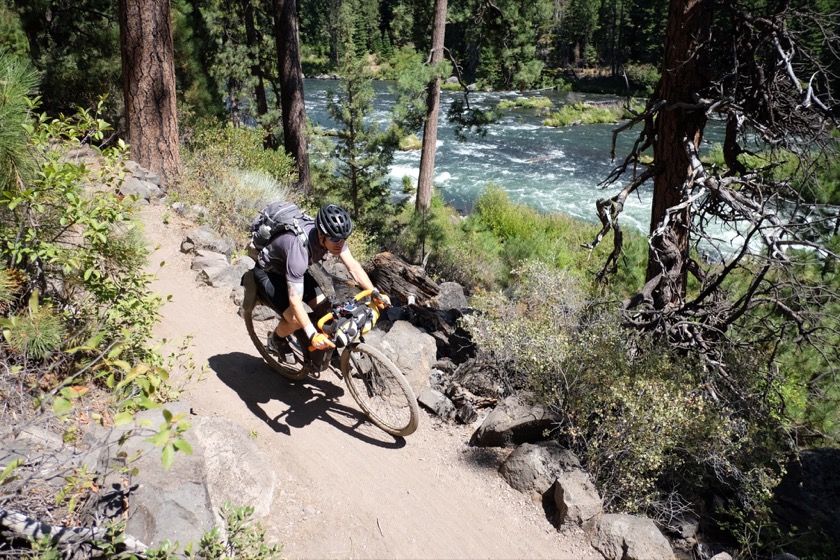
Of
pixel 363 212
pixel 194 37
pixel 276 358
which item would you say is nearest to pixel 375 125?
pixel 363 212

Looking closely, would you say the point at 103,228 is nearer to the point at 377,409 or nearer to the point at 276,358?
the point at 276,358

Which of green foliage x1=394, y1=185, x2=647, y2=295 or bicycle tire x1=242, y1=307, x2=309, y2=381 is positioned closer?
bicycle tire x1=242, y1=307, x2=309, y2=381

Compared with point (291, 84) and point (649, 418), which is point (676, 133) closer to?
point (649, 418)

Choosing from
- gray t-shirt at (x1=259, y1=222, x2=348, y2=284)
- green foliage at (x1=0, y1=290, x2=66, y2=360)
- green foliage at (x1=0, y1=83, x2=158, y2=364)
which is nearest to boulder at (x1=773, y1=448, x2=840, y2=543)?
gray t-shirt at (x1=259, y1=222, x2=348, y2=284)

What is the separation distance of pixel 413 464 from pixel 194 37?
12.9 m

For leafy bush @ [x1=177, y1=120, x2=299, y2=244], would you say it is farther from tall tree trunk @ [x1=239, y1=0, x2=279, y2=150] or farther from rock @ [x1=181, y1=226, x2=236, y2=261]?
tall tree trunk @ [x1=239, y1=0, x2=279, y2=150]

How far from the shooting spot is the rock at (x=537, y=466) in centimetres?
500

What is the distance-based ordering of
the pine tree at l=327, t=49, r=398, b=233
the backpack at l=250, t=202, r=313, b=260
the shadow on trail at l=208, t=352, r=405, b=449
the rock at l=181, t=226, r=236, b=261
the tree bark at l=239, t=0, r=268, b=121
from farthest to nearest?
the tree bark at l=239, t=0, r=268, b=121
the pine tree at l=327, t=49, r=398, b=233
the rock at l=181, t=226, r=236, b=261
the shadow on trail at l=208, t=352, r=405, b=449
the backpack at l=250, t=202, r=313, b=260

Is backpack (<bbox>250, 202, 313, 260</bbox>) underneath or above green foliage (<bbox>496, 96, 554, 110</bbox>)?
underneath

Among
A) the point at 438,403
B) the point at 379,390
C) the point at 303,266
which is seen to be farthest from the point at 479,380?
the point at 303,266

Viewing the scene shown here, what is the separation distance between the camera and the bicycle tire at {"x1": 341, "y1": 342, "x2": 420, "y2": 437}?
15.8 ft

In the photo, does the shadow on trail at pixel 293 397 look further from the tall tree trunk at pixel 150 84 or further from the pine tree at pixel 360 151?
the pine tree at pixel 360 151

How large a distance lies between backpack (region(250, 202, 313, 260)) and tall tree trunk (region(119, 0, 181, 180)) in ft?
19.2

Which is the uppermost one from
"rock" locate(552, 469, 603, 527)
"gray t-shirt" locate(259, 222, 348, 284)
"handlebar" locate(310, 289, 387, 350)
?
"gray t-shirt" locate(259, 222, 348, 284)
